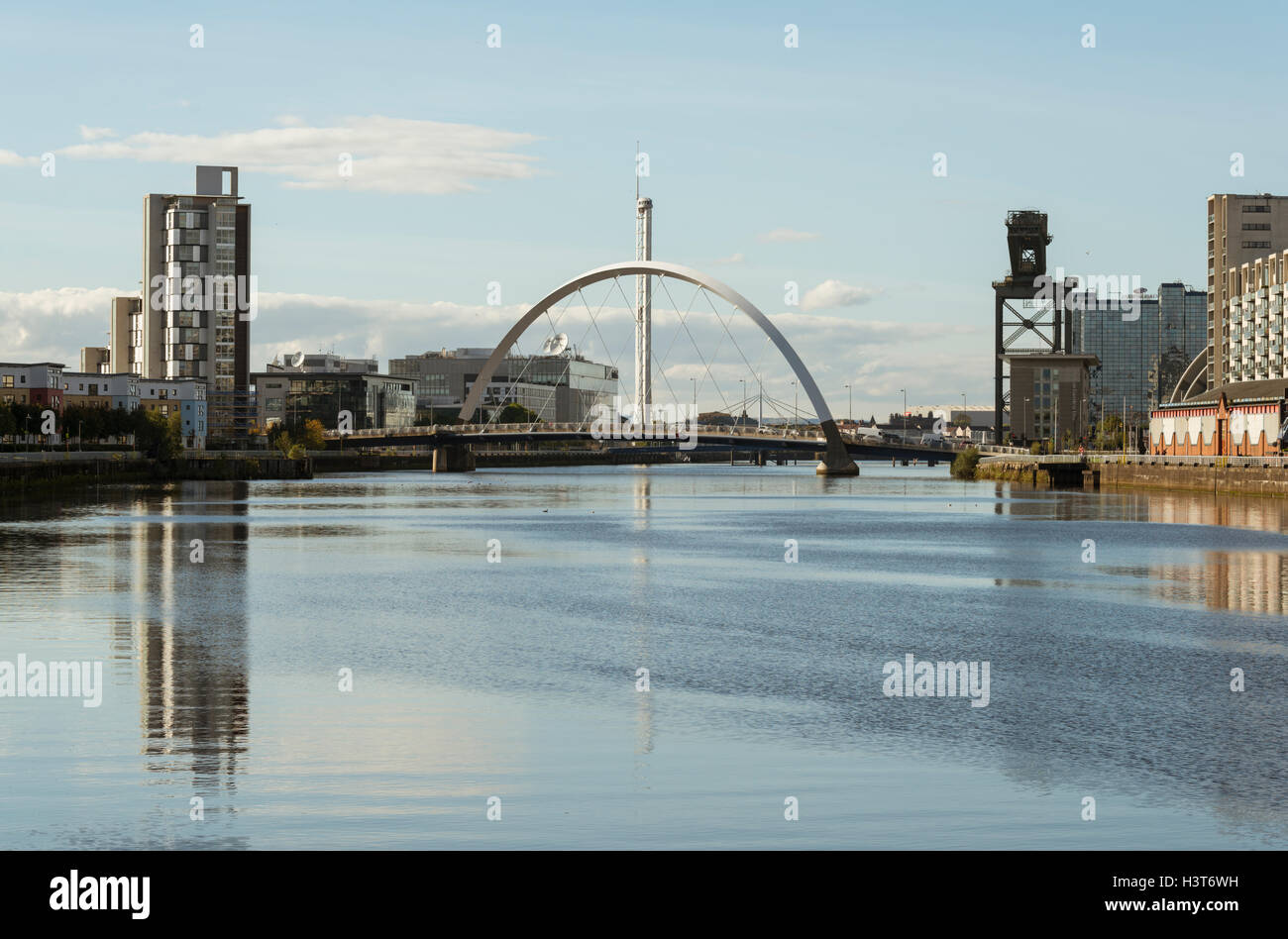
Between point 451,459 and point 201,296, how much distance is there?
43.6 meters

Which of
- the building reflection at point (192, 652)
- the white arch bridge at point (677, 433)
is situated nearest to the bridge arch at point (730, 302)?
the white arch bridge at point (677, 433)

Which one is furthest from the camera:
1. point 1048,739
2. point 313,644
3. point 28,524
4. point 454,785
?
point 28,524

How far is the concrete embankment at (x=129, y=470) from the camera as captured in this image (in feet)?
292

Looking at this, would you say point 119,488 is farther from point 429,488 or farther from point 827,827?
point 827,827

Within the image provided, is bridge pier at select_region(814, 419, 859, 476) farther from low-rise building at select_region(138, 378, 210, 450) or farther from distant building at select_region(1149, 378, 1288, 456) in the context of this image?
low-rise building at select_region(138, 378, 210, 450)

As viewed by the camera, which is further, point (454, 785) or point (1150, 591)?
point (1150, 591)

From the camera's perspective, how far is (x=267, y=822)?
12344 millimetres

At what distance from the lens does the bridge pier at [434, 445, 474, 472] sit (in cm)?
15662

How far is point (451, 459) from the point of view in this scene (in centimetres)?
15775

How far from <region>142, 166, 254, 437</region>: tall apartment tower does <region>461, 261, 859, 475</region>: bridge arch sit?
1793 inches
